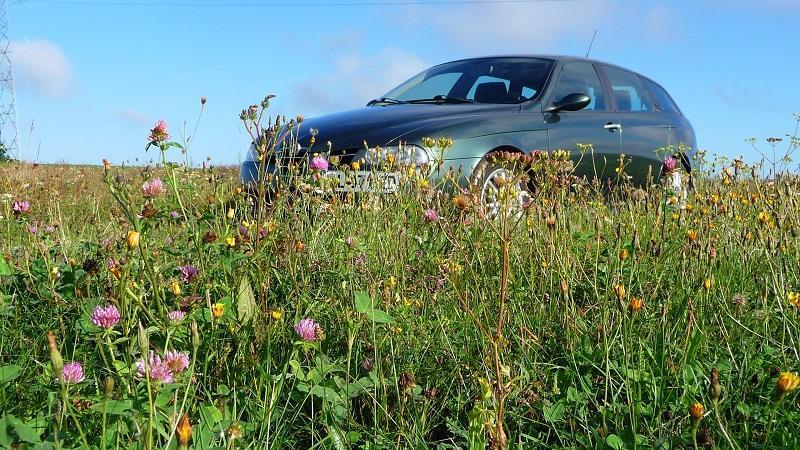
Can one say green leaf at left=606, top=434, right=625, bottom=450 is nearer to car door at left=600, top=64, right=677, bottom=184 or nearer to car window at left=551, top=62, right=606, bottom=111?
car window at left=551, top=62, right=606, bottom=111

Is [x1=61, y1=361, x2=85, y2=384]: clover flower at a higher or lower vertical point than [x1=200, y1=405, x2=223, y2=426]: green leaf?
higher

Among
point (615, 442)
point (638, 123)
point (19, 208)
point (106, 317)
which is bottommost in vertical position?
point (615, 442)

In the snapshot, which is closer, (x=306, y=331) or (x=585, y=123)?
(x=306, y=331)

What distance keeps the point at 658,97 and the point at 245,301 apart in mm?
7120

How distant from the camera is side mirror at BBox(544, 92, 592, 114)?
604cm

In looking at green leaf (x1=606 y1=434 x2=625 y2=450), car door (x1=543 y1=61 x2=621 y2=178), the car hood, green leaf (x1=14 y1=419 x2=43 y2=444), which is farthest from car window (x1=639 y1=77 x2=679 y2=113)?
green leaf (x1=14 y1=419 x2=43 y2=444)

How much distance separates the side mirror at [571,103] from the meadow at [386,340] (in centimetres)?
306

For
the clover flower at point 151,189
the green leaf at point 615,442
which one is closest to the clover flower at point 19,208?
the clover flower at point 151,189

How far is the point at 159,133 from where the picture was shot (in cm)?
213

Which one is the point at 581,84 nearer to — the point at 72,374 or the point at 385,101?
the point at 385,101

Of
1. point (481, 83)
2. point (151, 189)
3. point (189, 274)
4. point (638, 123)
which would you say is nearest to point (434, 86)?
point (481, 83)

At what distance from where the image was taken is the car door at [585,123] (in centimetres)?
610

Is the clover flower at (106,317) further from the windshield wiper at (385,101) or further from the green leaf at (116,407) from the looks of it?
the windshield wiper at (385,101)

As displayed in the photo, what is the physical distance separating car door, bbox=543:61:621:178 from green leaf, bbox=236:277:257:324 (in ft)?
13.4
